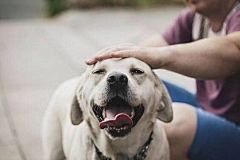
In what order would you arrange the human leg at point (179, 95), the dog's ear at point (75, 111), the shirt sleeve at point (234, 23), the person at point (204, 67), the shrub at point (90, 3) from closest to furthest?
the person at point (204, 67) → the dog's ear at point (75, 111) → the shirt sleeve at point (234, 23) → the human leg at point (179, 95) → the shrub at point (90, 3)

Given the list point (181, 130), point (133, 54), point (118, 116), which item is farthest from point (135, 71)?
point (181, 130)

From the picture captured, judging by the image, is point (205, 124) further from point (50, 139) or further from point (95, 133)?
Result: point (50, 139)

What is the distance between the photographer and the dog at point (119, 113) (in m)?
2.31

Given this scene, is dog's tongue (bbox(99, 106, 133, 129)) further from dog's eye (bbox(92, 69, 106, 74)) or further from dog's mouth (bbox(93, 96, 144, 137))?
dog's eye (bbox(92, 69, 106, 74))

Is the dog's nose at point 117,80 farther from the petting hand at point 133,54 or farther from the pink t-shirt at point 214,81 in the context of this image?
the pink t-shirt at point 214,81

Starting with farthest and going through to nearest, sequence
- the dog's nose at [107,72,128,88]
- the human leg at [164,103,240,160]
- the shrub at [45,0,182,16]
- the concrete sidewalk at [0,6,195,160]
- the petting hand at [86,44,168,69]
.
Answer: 1. the shrub at [45,0,182,16]
2. the concrete sidewalk at [0,6,195,160]
3. the human leg at [164,103,240,160]
4. the petting hand at [86,44,168,69]
5. the dog's nose at [107,72,128,88]

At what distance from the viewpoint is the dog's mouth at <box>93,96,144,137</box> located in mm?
2281

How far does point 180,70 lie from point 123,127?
0.51 metres

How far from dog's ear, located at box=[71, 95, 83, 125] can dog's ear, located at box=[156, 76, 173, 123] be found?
18.6 inches

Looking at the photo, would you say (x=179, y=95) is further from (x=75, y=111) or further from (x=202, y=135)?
(x=75, y=111)

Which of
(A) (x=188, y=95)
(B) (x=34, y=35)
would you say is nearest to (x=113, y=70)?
(A) (x=188, y=95)

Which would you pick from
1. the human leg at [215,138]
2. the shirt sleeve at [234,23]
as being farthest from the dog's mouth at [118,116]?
the shirt sleeve at [234,23]

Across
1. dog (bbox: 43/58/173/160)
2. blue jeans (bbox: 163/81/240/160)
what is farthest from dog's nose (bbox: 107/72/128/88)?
blue jeans (bbox: 163/81/240/160)

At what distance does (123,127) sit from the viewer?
2326 mm
